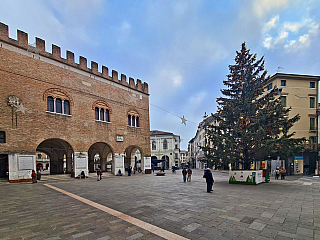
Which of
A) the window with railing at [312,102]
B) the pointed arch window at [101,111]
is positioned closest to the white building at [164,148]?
the pointed arch window at [101,111]

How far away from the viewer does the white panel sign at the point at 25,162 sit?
15.7 m

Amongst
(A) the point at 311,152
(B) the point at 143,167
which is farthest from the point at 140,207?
(A) the point at 311,152

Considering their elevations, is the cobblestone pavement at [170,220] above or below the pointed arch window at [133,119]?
below

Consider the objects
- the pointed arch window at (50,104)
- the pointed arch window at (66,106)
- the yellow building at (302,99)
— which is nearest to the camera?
the pointed arch window at (50,104)

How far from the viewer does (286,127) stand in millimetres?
14188

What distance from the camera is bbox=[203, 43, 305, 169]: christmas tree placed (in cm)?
1387

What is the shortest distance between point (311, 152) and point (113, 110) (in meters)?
28.2

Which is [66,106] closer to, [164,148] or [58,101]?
[58,101]

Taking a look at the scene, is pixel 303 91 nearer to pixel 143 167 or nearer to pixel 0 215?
pixel 143 167

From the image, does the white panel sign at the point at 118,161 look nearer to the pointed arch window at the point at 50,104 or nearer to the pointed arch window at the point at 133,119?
the pointed arch window at the point at 133,119

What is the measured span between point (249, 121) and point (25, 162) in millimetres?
19137

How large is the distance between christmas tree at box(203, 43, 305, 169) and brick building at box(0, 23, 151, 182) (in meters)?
13.6

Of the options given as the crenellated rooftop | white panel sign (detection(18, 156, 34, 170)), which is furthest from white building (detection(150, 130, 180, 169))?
white panel sign (detection(18, 156, 34, 170))

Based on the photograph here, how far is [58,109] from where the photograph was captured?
62.7 ft
